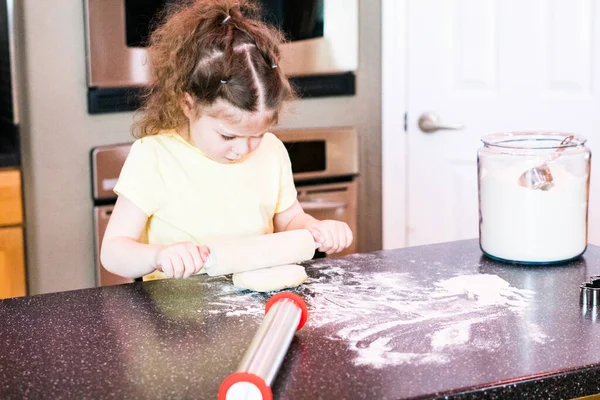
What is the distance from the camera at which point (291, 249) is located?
1.34 metres

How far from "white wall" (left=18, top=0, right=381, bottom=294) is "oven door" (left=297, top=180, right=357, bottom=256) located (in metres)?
0.63

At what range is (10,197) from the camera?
2.38 metres

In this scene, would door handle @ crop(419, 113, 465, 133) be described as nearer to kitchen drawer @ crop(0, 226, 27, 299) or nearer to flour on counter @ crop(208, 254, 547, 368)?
kitchen drawer @ crop(0, 226, 27, 299)

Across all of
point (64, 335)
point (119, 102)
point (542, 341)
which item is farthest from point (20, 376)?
point (119, 102)

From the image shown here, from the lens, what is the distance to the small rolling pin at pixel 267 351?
908 mm

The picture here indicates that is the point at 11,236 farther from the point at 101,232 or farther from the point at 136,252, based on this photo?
the point at 136,252

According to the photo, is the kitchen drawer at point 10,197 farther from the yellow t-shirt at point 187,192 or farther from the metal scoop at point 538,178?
the metal scoop at point 538,178

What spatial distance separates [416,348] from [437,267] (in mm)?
388

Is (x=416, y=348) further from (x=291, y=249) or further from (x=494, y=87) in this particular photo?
(x=494, y=87)

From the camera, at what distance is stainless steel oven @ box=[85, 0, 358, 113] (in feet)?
8.00

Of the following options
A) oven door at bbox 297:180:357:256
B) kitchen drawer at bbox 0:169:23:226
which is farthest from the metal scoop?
kitchen drawer at bbox 0:169:23:226

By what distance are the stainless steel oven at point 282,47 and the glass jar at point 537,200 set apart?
1.14m

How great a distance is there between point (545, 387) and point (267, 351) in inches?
13.0

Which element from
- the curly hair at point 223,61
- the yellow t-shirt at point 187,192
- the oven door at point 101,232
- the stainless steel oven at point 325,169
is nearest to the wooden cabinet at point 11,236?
the oven door at point 101,232
